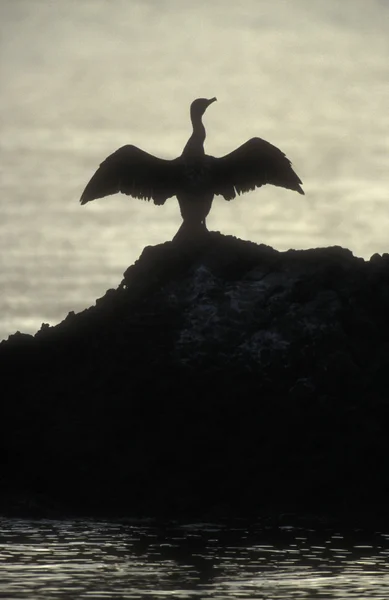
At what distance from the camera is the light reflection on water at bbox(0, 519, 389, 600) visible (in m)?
17.4

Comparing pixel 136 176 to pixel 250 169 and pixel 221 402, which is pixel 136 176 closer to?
pixel 250 169

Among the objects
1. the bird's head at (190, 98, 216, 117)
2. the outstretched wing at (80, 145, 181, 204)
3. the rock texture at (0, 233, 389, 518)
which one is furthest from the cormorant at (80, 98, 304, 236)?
the rock texture at (0, 233, 389, 518)

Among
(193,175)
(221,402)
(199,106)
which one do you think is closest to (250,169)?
(193,175)

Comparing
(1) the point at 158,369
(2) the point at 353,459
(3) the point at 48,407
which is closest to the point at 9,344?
(3) the point at 48,407

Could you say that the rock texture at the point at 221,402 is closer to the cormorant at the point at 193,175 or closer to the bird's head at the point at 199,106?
the cormorant at the point at 193,175

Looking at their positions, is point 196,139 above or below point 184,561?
above

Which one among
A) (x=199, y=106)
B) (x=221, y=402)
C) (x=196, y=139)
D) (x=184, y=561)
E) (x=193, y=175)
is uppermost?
(x=199, y=106)

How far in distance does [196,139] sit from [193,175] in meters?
1.27

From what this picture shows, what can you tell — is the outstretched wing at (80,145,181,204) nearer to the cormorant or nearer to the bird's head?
the cormorant

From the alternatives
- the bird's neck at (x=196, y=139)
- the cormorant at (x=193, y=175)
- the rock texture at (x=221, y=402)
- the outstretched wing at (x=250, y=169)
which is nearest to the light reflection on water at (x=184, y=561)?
the rock texture at (x=221, y=402)

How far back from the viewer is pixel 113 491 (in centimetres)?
2439

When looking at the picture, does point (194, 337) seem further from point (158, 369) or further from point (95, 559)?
point (95, 559)

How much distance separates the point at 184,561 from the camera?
1983 cm

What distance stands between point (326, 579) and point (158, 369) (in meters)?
6.79
